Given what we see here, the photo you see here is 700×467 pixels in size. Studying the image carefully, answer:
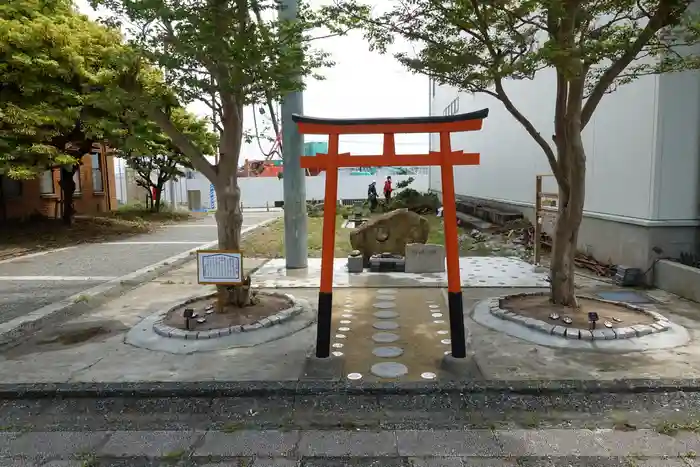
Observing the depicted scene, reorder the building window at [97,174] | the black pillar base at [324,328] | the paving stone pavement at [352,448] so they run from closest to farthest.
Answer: the paving stone pavement at [352,448], the black pillar base at [324,328], the building window at [97,174]

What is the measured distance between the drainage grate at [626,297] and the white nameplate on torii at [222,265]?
5.44 metres

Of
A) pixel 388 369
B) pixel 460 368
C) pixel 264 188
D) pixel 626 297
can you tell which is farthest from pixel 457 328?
pixel 264 188

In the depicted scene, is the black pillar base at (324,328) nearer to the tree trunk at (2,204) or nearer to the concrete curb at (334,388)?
the concrete curb at (334,388)

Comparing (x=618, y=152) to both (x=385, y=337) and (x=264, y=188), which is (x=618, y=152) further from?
(x=264, y=188)

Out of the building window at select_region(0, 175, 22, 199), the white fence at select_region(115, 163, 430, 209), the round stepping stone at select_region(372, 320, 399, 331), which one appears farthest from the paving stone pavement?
the white fence at select_region(115, 163, 430, 209)

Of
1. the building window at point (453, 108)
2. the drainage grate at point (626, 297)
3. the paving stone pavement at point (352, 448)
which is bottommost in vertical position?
the paving stone pavement at point (352, 448)

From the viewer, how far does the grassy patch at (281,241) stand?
12.1m

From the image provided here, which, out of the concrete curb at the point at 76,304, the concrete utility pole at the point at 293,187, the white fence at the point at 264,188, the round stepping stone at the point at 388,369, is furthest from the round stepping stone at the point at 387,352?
the white fence at the point at 264,188

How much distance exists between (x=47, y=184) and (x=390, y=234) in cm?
1610

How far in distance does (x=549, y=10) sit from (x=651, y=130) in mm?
4018

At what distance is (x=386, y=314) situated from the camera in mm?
6434

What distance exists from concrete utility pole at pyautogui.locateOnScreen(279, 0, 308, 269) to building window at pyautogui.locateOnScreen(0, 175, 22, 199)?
523 inches

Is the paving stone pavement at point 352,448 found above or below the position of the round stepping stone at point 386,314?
below

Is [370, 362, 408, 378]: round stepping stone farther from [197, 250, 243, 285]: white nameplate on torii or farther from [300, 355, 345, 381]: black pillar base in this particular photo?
[197, 250, 243, 285]: white nameplate on torii
